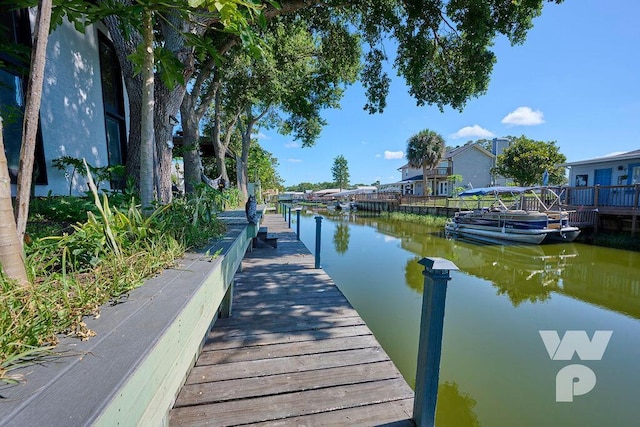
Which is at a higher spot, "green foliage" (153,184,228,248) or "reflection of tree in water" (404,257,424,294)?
"green foliage" (153,184,228,248)

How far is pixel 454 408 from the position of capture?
10.0 feet

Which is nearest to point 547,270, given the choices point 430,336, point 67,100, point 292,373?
point 430,336

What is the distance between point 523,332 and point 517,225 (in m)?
9.70

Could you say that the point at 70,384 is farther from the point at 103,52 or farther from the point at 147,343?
the point at 103,52

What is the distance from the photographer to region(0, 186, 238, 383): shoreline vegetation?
1.12m

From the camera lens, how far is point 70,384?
91cm

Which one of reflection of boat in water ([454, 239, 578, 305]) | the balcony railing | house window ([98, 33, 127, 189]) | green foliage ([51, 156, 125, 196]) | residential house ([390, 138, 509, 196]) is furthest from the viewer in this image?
the balcony railing

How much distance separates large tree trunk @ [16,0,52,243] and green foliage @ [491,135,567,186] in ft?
101

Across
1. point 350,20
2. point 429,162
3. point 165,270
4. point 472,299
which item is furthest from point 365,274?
point 429,162

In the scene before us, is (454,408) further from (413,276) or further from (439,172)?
(439,172)

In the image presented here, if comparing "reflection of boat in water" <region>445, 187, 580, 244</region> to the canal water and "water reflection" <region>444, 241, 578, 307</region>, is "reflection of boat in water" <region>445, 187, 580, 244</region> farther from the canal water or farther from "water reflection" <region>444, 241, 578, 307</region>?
the canal water

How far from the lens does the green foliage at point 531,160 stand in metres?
24.5

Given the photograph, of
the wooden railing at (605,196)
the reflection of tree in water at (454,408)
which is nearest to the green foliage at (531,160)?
the wooden railing at (605,196)

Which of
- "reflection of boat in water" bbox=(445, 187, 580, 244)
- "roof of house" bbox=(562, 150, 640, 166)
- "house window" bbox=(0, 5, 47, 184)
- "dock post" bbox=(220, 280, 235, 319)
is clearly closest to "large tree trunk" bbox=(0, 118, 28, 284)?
"dock post" bbox=(220, 280, 235, 319)
